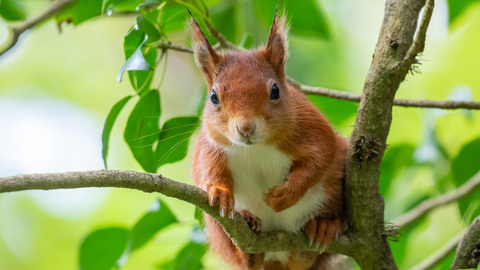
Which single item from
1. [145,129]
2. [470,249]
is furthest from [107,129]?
[470,249]

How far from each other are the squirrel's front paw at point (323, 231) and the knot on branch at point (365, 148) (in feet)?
1.50

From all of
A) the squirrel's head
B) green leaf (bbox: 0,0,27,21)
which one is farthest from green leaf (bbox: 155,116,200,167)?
green leaf (bbox: 0,0,27,21)

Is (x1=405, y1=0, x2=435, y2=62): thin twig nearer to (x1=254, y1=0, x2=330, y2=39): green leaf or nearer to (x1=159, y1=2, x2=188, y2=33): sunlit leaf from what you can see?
(x1=254, y1=0, x2=330, y2=39): green leaf

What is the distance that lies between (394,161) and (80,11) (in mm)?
2345

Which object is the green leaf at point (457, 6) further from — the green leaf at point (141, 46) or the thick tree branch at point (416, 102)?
the green leaf at point (141, 46)

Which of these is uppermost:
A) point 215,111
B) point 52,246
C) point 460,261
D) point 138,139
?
point 215,111

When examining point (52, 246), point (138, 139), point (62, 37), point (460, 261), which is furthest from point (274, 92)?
point (62, 37)

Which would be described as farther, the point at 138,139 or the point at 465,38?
the point at 465,38

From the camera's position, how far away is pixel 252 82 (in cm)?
246

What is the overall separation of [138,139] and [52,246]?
4299 mm

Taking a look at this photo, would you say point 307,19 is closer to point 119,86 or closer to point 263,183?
point 263,183

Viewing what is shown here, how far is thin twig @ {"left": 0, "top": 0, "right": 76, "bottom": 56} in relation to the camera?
2406 millimetres

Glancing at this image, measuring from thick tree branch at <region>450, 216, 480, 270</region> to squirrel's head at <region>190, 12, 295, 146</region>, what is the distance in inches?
41.6

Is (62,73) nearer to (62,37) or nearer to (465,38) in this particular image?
(62,37)
